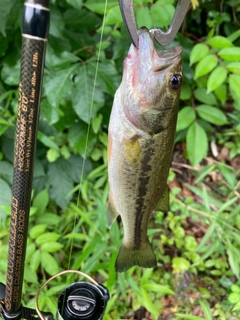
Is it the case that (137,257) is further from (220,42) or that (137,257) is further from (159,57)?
(220,42)

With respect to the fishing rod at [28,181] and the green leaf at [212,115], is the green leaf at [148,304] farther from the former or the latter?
the green leaf at [212,115]

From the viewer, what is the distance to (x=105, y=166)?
2.04 meters

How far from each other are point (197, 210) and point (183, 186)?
34cm

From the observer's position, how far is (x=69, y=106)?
1.87 metres

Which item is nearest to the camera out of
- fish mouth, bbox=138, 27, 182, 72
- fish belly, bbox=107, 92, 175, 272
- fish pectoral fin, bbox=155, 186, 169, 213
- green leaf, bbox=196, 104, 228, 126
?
fish mouth, bbox=138, 27, 182, 72

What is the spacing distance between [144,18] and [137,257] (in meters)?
0.92

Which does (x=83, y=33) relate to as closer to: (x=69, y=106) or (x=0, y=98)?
(x=69, y=106)

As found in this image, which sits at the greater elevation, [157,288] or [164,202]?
[164,202]

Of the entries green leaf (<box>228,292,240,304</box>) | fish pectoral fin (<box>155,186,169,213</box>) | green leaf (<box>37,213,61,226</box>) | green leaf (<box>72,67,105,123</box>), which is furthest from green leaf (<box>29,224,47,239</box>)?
green leaf (<box>228,292,240,304</box>)

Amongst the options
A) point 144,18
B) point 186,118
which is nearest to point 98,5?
point 144,18

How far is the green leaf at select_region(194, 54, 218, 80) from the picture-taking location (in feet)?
4.92

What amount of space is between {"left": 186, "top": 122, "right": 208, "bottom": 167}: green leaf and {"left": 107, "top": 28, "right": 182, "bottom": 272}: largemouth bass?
0.84m

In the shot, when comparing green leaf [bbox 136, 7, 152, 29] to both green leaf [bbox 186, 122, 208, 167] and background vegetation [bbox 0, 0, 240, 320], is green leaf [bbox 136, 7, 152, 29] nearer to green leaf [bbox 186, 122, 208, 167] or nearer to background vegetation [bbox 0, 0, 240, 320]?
background vegetation [bbox 0, 0, 240, 320]

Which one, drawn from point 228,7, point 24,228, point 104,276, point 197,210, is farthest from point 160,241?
point 228,7
